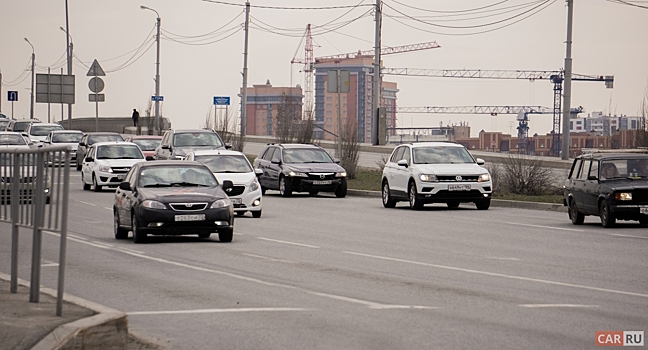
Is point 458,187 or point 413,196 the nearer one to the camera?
point 458,187

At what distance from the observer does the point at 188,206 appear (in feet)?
62.2

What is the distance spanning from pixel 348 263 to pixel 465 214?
12.1 metres

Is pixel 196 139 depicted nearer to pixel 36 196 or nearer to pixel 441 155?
pixel 441 155

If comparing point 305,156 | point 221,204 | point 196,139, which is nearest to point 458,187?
point 305,156

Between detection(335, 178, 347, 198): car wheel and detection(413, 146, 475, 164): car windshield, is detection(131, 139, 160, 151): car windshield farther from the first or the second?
detection(413, 146, 475, 164): car windshield

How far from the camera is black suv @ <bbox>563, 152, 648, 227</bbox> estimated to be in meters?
22.1

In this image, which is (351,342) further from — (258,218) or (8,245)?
(258,218)

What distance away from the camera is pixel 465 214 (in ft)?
90.4

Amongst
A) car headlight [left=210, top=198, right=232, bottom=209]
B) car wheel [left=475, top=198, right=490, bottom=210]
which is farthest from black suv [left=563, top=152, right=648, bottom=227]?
car headlight [left=210, top=198, right=232, bottom=209]

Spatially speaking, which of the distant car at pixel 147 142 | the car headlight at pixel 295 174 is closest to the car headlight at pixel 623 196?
the car headlight at pixel 295 174

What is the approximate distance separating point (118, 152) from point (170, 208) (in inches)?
768

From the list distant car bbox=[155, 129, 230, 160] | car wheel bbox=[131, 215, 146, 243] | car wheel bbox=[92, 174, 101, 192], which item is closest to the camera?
car wheel bbox=[131, 215, 146, 243]

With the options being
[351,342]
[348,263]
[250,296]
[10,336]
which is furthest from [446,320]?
[348,263]

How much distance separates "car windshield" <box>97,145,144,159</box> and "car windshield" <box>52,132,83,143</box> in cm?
1623
